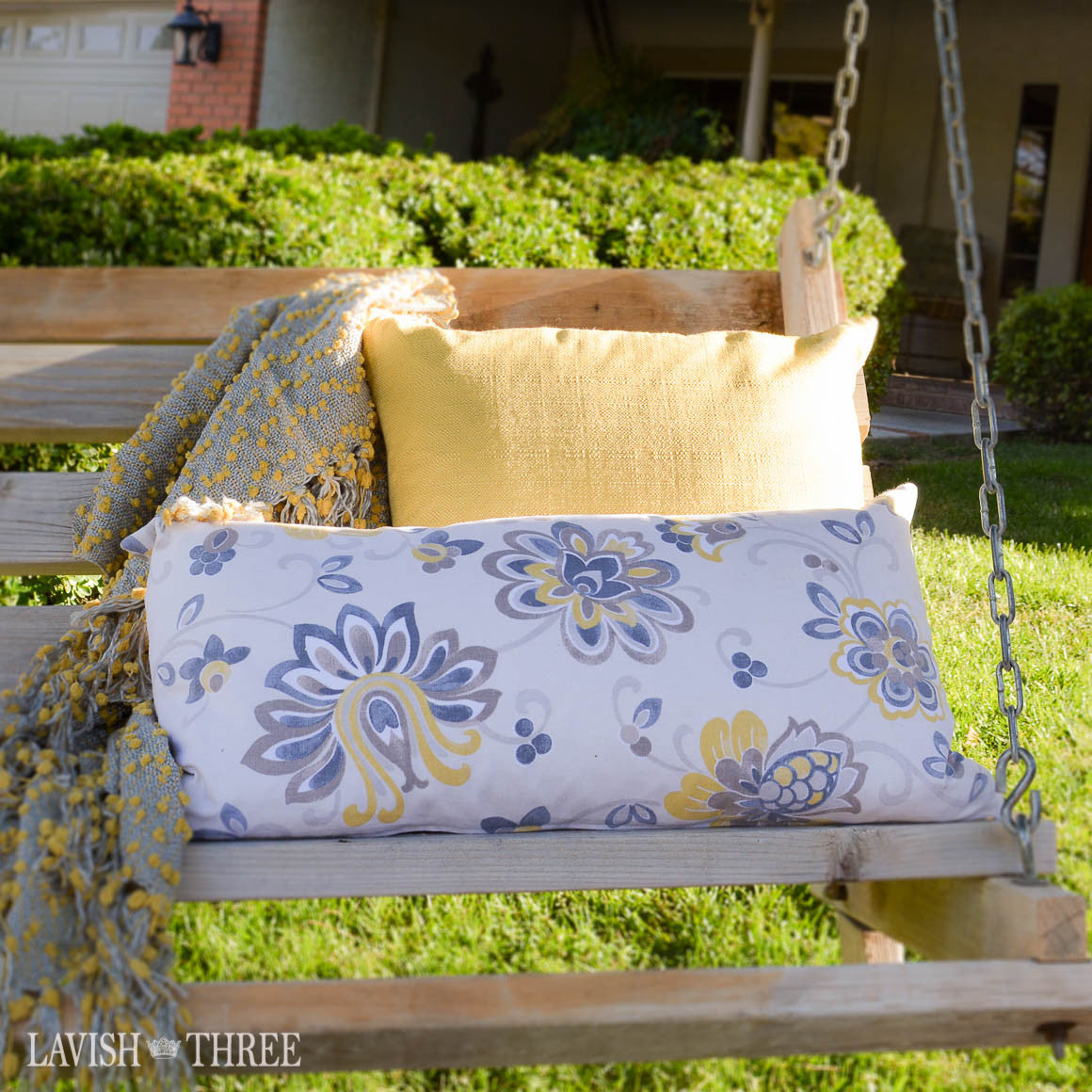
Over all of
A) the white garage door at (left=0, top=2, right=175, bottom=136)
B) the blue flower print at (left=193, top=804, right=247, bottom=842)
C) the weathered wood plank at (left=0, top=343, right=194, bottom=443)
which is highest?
the white garage door at (left=0, top=2, right=175, bottom=136)

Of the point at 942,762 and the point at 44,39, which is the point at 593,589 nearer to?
the point at 942,762

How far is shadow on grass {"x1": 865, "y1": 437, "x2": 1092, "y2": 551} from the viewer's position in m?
3.77

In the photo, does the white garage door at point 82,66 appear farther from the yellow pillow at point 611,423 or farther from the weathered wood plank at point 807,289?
the yellow pillow at point 611,423

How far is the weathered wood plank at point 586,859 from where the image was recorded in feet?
3.45

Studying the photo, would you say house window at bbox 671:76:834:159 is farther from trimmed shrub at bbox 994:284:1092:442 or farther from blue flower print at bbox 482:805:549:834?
blue flower print at bbox 482:805:549:834

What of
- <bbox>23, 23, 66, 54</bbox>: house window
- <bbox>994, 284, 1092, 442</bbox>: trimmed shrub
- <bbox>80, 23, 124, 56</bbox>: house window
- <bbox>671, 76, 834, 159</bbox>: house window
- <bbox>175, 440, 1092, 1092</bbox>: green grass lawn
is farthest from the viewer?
<bbox>671, 76, 834, 159</bbox>: house window

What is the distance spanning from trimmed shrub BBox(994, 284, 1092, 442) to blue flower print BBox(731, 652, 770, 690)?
16.8 ft

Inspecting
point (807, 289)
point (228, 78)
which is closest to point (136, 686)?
point (807, 289)

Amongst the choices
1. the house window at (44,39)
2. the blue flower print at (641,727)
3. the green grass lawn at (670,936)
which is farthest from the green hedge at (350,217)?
the house window at (44,39)

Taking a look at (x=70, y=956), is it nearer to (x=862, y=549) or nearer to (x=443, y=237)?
(x=862, y=549)

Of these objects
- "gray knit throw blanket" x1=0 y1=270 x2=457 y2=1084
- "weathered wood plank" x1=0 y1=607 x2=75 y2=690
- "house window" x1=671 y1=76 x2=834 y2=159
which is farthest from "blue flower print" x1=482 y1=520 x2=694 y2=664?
"house window" x1=671 y1=76 x2=834 y2=159

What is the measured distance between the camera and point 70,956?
3.15ft

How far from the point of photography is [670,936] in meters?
1.72

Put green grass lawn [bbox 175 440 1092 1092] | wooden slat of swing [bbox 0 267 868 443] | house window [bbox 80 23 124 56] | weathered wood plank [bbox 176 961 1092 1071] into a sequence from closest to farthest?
weathered wood plank [bbox 176 961 1092 1071], green grass lawn [bbox 175 440 1092 1092], wooden slat of swing [bbox 0 267 868 443], house window [bbox 80 23 124 56]
